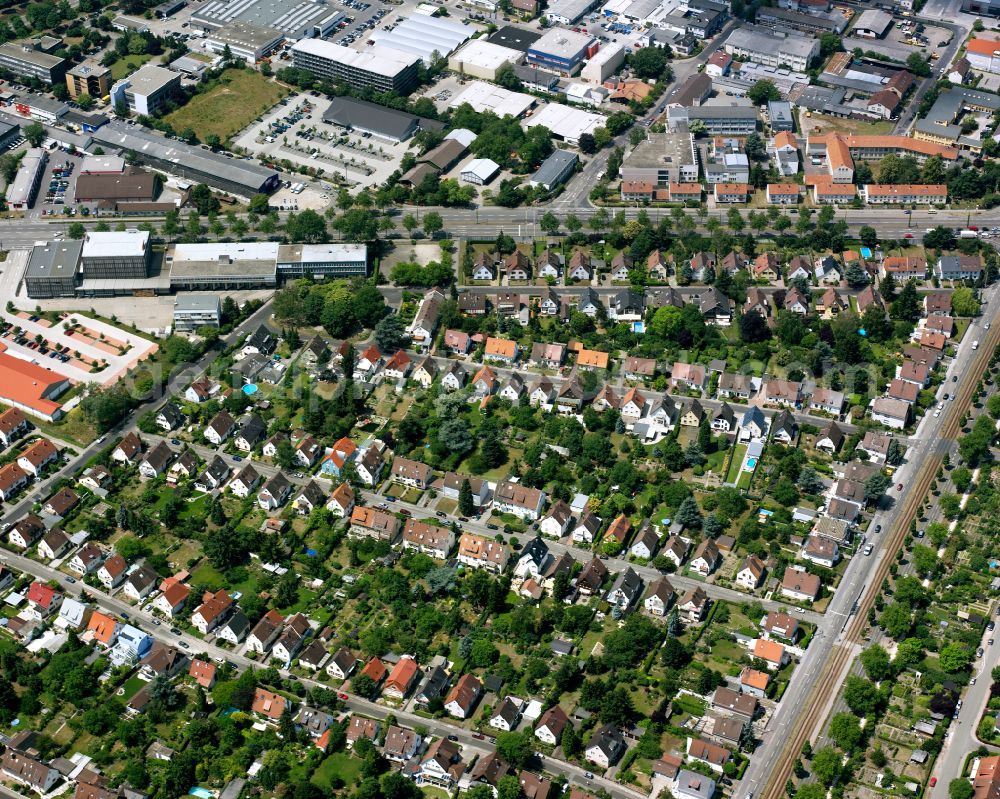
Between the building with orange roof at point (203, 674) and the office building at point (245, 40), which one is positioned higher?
the office building at point (245, 40)

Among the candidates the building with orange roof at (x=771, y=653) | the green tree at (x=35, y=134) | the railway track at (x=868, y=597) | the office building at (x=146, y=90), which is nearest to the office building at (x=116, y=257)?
the green tree at (x=35, y=134)

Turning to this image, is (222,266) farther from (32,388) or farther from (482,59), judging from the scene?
(482,59)

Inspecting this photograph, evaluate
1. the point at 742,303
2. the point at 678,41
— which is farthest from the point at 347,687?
the point at 678,41

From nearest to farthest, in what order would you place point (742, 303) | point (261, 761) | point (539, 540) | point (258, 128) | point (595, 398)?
point (261, 761)
point (539, 540)
point (595, 398)
point (742, 303)
point (258, 128)

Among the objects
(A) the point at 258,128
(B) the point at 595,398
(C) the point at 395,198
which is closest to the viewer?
(B) the point at 595,398

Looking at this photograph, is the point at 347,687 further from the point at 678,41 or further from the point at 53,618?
the point at 678,41

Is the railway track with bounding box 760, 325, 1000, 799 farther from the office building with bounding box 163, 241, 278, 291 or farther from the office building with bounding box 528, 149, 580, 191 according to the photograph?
the office building with bounding box 163, 241, 278, 291

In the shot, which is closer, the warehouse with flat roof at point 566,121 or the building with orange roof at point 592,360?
the building with orange roof at point 592,360

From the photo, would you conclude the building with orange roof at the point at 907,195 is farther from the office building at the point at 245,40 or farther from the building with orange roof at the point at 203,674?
the building with orange roof at the point at 203,674
